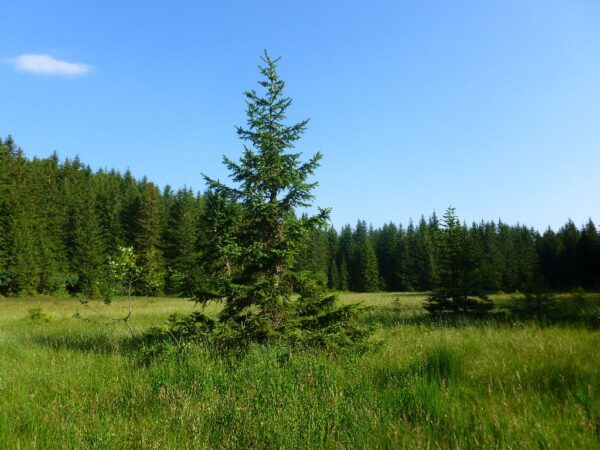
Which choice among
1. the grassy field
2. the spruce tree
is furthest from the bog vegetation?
the spruce tree

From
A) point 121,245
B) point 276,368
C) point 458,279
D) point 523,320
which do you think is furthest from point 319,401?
point 121,245

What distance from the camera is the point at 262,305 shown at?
22.4 feet

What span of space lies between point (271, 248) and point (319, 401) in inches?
126

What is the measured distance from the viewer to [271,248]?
22.0 feet

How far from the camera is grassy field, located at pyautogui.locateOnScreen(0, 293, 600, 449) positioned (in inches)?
123

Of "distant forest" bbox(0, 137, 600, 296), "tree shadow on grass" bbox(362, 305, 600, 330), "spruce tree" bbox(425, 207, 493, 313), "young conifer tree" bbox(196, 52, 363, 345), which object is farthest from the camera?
"distant forest" bbox(0, 137, 600, 296)

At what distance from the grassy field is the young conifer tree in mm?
880

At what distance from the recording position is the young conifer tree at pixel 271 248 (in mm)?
6656

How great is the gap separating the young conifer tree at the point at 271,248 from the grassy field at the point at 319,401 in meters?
0.88

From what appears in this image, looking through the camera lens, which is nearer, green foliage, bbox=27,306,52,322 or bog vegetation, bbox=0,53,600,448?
bog vegetation, bbox=0,53,600,448

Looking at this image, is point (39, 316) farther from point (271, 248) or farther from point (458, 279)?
point (458, 279)

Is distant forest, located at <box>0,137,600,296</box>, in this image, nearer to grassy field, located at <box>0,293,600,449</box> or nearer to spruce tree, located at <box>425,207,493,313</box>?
spruce tree, located at <box>425,207,493,313</box>

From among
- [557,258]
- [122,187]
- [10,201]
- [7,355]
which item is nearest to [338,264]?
[557,258]

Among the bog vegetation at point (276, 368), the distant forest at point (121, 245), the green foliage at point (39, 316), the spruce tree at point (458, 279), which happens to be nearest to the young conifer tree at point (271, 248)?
the bog vegetation at point (276, 368)
